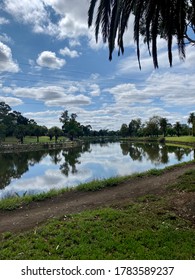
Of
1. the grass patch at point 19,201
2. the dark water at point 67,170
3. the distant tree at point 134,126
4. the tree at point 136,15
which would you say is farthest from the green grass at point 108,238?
the distant tree at point 134,126

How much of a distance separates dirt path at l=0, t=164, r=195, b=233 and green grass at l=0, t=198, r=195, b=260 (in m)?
0.82

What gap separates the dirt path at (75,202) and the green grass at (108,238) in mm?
816

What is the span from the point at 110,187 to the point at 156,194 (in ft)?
8.00

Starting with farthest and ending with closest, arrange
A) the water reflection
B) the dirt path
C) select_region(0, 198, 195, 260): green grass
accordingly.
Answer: the water reflection → the dirt path → select_region(0, 198, 195, 260): green grass

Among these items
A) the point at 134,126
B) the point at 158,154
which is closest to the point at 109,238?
the point at 158,154

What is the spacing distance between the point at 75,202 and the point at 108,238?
153 inches

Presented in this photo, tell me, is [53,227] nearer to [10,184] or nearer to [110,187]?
[110,187]

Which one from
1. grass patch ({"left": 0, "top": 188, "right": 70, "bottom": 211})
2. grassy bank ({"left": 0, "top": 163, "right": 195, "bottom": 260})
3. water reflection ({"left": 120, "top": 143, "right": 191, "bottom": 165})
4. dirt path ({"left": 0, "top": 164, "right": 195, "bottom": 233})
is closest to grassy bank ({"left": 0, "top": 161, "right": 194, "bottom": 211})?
grass patch ({"left": 0, "top": 188, "right": 70, "bottom": 211})

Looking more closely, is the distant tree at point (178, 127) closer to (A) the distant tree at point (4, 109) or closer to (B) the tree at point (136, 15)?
(A) the distant tree at point (4, 109)

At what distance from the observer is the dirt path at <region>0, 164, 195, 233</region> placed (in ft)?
23.2

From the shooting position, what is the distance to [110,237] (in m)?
5.21

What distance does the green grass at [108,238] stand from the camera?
14.8 ft

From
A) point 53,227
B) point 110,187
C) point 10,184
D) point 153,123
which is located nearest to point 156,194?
point 110,187

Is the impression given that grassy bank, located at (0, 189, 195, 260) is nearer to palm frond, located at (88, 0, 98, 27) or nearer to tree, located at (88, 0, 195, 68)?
tree, located at (88, 0, 195, 68)
